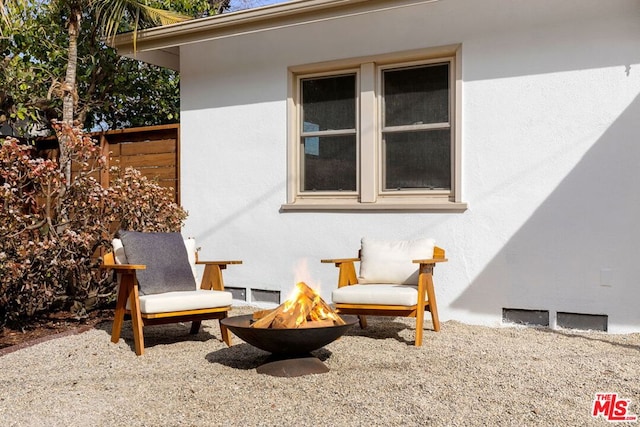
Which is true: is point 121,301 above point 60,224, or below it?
below

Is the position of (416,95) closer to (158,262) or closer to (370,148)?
(370,148)

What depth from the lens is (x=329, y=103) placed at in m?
6.27

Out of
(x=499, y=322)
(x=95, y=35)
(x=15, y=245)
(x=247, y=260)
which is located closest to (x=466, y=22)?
(x=499, y=322)

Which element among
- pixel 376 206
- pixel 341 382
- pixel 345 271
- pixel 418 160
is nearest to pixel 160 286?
pixel 345 271

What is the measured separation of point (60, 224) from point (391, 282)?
2.94 metres

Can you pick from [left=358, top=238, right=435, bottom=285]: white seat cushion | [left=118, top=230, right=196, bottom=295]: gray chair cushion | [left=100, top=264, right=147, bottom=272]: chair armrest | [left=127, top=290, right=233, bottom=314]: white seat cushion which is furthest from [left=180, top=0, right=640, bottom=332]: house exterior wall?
[left=100, top=264, right=147, bottom=272]: chair armrest

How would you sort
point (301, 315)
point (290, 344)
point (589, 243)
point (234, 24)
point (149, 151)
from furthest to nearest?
point (149, 151) < point (234, 24) < point (589, 243) < point (301, 315) < point (290, 344)

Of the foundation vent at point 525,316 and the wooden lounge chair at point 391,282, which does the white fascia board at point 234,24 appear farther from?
the foundation vent at point 525,316

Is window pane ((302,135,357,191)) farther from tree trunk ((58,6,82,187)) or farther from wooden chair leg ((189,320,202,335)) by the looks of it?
tree trunk ((58,6,82,187))

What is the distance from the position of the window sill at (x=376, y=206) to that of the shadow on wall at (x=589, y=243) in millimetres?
609

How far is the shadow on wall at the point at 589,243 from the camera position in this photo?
16.2 feet

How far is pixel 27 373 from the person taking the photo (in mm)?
3996

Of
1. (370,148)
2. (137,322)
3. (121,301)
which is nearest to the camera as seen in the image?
(137,322)

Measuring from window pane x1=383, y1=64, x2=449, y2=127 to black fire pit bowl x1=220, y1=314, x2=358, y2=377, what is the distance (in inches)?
102
